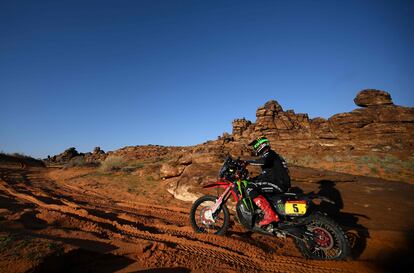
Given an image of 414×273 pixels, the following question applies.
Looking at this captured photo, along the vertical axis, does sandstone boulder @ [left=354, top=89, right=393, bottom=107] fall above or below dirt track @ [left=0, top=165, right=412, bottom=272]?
above

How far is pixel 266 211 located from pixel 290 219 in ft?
1.72

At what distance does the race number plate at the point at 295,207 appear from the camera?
16.9 ft

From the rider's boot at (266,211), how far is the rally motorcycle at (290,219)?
95mm

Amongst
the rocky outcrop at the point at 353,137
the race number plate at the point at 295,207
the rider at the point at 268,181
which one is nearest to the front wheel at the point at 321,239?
the race number plate at the point at 295,207

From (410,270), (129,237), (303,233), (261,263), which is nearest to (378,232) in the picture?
(410,270)

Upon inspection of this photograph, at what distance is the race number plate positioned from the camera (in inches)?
203

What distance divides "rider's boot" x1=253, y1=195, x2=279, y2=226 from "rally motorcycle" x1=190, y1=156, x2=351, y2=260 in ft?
0.31

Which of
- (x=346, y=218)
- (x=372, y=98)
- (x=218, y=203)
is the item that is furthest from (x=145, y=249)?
(x=372, y=98)

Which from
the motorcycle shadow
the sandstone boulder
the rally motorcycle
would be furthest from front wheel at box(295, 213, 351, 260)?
the sandstone boulder

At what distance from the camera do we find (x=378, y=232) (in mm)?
6199

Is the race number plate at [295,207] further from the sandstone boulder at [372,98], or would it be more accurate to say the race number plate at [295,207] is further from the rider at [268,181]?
the sandstone boulder at [372,98]

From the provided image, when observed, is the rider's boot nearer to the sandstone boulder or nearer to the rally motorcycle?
the rally motorcycle

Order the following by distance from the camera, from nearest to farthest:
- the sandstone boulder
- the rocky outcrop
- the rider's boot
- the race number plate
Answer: the race number plate, the rider's boot, the rocky outcrop, the sandstone boulder

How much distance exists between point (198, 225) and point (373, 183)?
28.2 feet
